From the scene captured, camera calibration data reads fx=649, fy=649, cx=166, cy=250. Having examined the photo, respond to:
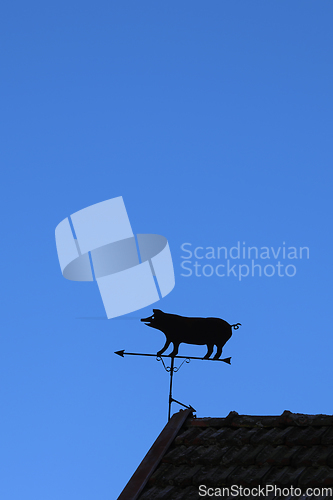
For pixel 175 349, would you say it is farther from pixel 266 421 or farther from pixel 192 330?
pixel 266 421

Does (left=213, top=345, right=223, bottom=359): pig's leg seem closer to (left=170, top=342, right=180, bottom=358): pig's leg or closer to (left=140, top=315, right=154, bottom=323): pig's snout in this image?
(left=170, top=342, right=180, bottom=358): pig's leg

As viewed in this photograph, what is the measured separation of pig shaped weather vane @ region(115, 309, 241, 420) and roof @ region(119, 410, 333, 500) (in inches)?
25.0

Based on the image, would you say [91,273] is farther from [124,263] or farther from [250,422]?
[250,422]

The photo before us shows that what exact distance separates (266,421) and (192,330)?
110 cm

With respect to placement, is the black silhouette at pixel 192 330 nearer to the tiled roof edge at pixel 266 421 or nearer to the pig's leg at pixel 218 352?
the pig's leg at pixel 218 352

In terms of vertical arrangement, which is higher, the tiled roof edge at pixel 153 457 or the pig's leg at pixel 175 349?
the pig's leg at pixel 175 349

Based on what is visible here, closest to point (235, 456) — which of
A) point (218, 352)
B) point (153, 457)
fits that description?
point (153, 457)

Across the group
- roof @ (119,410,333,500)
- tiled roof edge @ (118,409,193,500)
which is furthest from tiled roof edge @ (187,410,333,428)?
tiled roof edge @ (118,409,193,500)

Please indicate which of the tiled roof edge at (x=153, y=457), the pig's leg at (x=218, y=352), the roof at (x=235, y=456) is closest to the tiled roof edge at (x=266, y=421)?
the roof at (x=235, y=456)

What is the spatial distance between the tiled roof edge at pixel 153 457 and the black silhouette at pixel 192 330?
632mm

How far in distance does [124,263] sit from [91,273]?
754mm

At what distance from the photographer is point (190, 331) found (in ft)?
19.5

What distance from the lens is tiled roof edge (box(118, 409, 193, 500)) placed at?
465 cm

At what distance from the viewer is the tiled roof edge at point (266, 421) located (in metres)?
5.16
